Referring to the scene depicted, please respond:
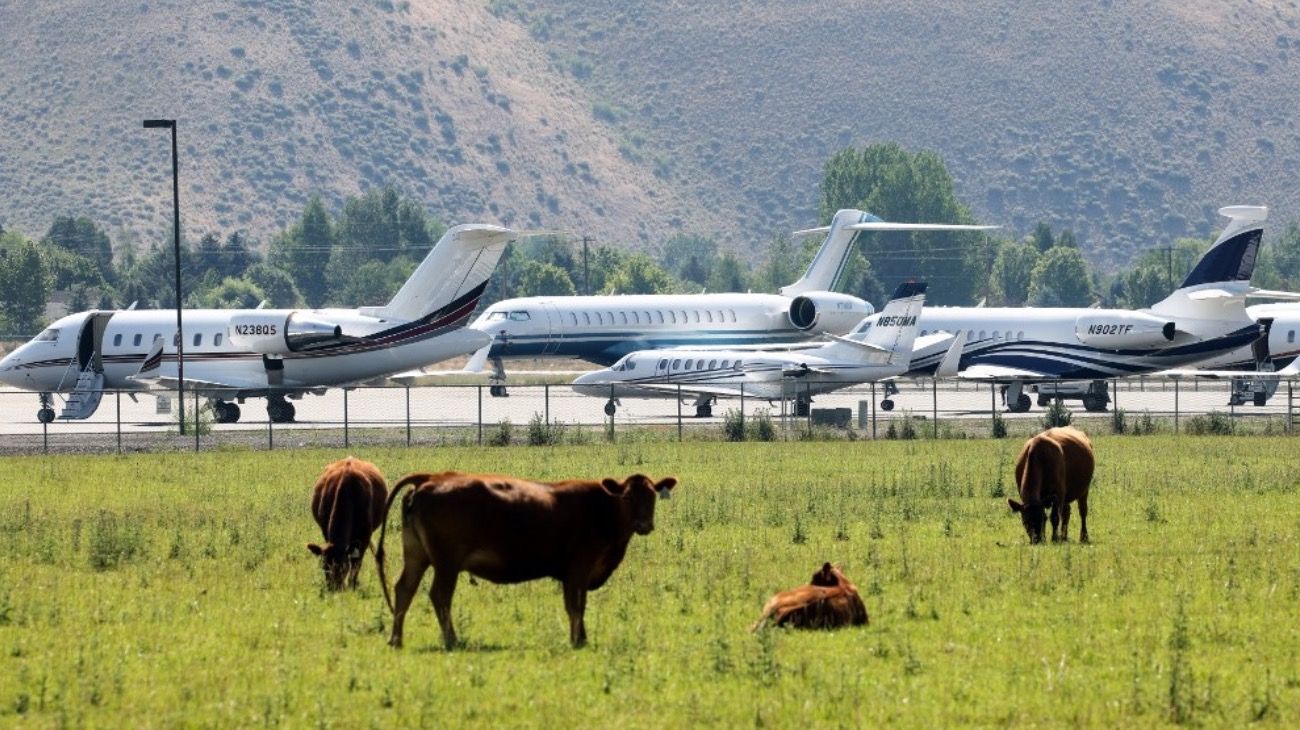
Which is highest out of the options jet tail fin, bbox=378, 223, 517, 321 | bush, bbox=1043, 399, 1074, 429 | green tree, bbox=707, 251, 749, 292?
green tree, bbox=707, 251, 749, 292

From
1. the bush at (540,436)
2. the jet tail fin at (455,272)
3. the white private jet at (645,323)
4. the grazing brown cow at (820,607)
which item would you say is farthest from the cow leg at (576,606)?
the white private jet at (645,323)

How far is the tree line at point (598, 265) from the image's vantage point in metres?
160

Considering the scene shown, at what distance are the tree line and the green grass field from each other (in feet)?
406

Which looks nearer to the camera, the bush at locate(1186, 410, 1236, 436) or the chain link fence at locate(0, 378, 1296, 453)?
the chain link fence at locate(0, 378, 1296, 453)

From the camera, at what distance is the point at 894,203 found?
175m

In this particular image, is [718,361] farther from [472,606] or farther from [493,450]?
[472,606]

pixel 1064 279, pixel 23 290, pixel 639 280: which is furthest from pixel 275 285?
pixel 1064 279

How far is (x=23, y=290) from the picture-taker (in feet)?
465

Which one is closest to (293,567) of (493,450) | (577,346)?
(493,450)

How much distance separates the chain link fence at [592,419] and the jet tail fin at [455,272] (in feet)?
7.22

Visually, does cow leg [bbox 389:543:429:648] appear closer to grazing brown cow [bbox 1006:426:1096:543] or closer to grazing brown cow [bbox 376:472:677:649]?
grazing brown cow [bbox 376:472:677:649]

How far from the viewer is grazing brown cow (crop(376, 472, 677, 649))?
655 inches

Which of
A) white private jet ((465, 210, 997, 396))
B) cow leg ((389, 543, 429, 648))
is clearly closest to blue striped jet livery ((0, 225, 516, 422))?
white private jet ((465, 210, 997, 396))

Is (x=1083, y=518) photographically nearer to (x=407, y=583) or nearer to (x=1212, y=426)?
(x=407, y=583)
